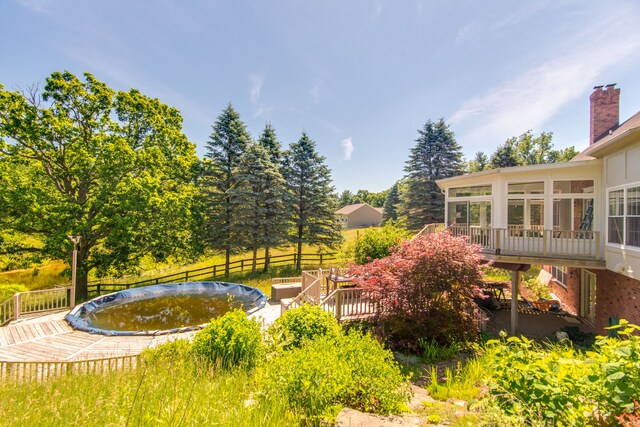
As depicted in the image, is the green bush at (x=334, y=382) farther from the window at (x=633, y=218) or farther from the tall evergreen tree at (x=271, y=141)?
the tall evergreen tree at (x=271, y=141)

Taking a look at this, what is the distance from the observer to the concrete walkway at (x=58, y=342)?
717 centimetres

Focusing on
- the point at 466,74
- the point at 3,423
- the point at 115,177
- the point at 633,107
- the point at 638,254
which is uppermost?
the point at 466,74

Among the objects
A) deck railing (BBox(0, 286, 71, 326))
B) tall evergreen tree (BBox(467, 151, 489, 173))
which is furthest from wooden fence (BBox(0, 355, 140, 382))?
tall evergreen tree (BBox(467, 151, 489, 173))

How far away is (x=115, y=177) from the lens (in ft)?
49.1

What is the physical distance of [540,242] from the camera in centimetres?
887

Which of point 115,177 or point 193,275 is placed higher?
point 115,177

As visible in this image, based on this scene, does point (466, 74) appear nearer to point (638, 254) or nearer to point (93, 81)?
point (638, 254)

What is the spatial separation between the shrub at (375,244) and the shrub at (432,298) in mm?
5060

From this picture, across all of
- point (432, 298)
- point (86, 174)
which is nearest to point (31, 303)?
point (86, 174)

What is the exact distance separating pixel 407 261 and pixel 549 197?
5843mm

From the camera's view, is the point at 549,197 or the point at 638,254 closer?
the point at 638,254

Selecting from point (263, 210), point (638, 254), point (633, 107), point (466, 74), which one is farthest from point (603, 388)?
point (263, 210)

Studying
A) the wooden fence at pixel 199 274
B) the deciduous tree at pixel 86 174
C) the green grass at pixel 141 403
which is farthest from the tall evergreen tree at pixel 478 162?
the green grass at pixel 141 403

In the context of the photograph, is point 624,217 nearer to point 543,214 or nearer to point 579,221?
point 543,214
